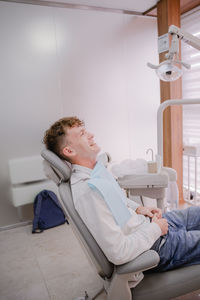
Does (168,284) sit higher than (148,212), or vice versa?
(148,212)

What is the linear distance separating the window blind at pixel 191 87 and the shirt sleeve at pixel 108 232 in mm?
1830

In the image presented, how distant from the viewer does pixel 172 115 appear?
2.65m

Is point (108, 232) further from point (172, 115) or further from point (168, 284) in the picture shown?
point (172, 115)

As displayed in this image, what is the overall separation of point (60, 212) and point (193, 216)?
1541 mm

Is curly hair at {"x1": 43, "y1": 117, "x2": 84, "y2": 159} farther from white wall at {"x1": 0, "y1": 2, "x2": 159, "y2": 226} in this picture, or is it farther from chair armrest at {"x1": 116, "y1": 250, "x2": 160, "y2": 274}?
white wall at {"x1": 0, "y1": 2, "x2": 159, "y2": 226}

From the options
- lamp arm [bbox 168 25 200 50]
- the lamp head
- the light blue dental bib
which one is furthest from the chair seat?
lamp arm [bbox 168 25 200 50]

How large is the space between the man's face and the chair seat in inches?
24.7

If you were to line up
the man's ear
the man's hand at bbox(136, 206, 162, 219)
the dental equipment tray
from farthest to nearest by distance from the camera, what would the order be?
the dental equipment tray < the man's hand at bbox(136, 206, 162, 219) < the man's ear

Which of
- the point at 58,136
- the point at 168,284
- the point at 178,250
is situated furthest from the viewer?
the point at 58,136

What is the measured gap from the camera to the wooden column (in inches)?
99.0

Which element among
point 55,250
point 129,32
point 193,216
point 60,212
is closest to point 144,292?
point 193,216

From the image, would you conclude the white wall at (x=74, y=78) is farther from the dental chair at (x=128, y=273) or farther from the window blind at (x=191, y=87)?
the dental chair at (x=128, y=273)

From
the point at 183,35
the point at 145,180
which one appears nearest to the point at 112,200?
the point at 145,180

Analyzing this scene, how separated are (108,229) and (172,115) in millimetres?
1934
